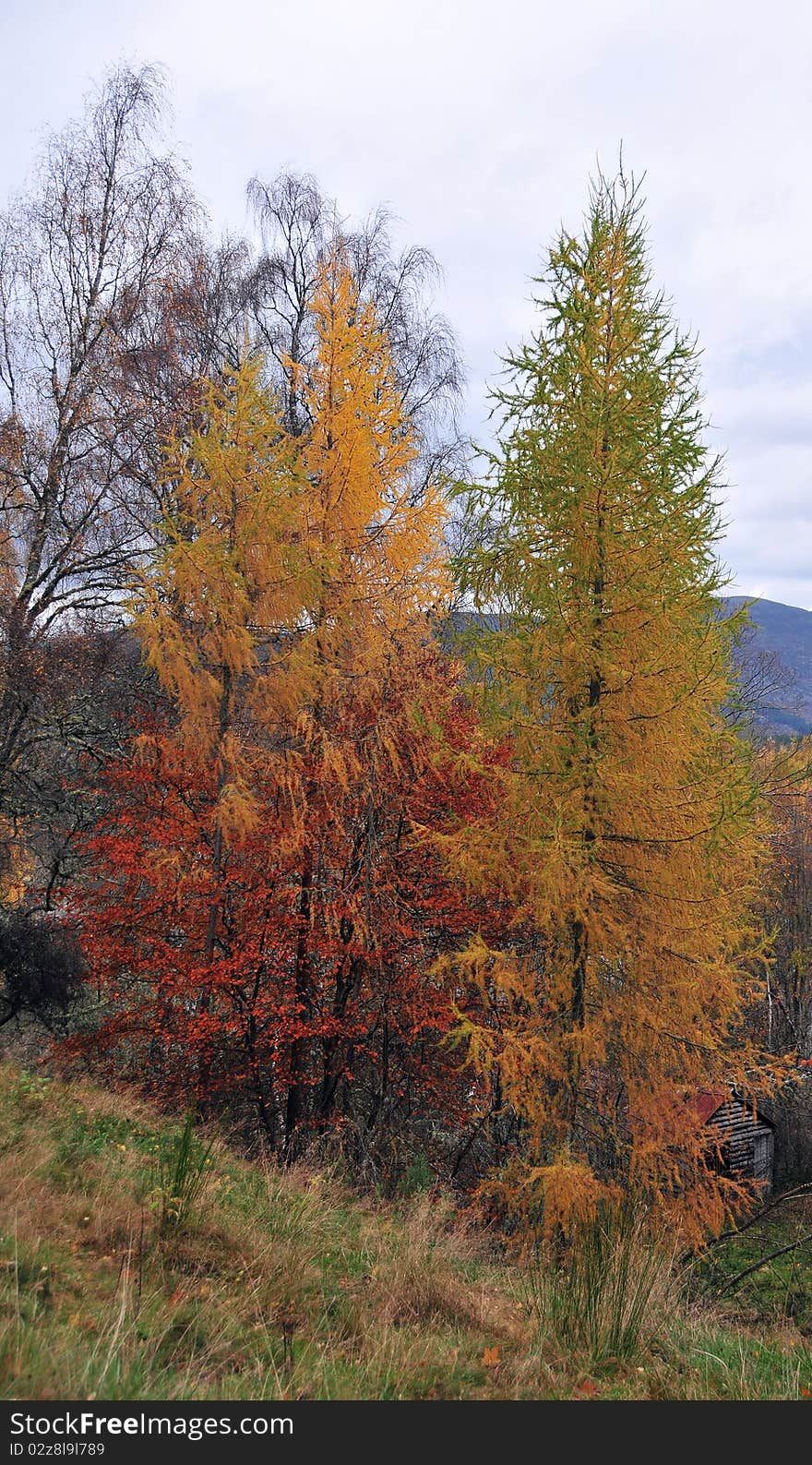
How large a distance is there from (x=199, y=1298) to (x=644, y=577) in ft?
21.7

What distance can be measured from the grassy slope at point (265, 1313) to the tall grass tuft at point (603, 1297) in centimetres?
9

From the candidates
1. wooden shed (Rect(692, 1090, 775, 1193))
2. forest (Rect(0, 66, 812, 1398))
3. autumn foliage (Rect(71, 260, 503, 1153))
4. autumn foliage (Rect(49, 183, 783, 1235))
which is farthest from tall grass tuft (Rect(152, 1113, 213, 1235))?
wooden shed (Rect(692, 1090, 775, 1193))

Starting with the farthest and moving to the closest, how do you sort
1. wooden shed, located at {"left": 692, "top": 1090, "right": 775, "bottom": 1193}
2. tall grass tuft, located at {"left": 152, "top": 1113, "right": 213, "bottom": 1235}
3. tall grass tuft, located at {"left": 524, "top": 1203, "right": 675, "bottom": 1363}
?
wooden shed, located at {"left": 692, "top": 1090, "right": 775, "bottom": 1193}, tall grass tuft, located at {"left": 152, "top": 1113, "right": 213, "bottom": 1235}, tall grass tuft, located at {"left": 524, "top": 1203, "right": 675, "bottom": 1363}

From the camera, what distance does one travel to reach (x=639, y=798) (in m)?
7.15

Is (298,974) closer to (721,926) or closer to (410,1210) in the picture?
(410,1210)

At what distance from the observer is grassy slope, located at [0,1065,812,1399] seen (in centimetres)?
313

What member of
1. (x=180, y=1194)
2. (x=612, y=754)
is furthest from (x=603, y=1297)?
(x=612, y=754)

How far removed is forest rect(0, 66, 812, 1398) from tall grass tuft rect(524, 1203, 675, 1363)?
0.09 feet

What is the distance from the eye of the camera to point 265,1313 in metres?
3.96

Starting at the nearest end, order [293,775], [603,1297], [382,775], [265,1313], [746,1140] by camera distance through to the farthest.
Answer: [265,1313], [603,1297], [293,775], [382,775], [746,1140]

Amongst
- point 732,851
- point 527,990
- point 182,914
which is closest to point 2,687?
point 182,914

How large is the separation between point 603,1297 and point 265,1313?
75.0 inches

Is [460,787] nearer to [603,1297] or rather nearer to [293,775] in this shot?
[293,775]

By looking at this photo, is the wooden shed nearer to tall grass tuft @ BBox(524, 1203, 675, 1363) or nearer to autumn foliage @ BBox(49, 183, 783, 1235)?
autumn foliage @ BBox(49, 183, 783, 1235)
